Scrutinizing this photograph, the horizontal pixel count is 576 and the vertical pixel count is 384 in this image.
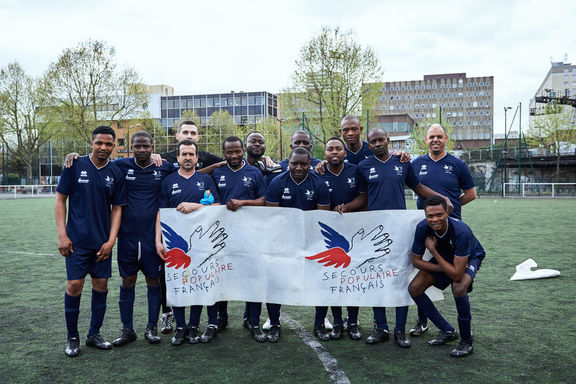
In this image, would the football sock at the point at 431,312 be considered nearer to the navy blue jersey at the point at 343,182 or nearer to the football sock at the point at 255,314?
the navy blue jersey at the point at 343,182

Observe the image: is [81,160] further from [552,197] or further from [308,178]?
[552,197]

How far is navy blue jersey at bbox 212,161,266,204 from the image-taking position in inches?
209

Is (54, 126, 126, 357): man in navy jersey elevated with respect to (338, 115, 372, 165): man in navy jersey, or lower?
lower

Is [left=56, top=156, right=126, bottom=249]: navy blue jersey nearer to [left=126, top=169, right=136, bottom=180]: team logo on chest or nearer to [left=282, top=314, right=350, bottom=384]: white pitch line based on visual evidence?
[left=126, top=169, right=136, bottom=180]: team logo on chest

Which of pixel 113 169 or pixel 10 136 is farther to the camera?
pixel 10 136

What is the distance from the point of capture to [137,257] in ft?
16.5

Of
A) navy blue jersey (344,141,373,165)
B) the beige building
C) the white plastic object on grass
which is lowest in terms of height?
the white plastic object on grass

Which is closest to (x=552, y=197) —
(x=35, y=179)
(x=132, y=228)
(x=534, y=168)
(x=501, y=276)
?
(x=534, y=168)

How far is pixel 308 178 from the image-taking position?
16.9ft

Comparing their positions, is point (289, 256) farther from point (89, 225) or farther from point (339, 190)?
point (89, 225)

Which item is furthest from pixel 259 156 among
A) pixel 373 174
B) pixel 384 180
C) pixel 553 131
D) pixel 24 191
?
pixel 553 131

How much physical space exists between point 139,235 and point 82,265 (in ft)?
2.08

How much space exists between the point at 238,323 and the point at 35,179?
5181cm

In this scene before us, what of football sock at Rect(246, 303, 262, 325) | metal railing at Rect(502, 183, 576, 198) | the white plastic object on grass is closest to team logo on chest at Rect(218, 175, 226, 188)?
football sock at Rect(246, 303, 262, 325)
